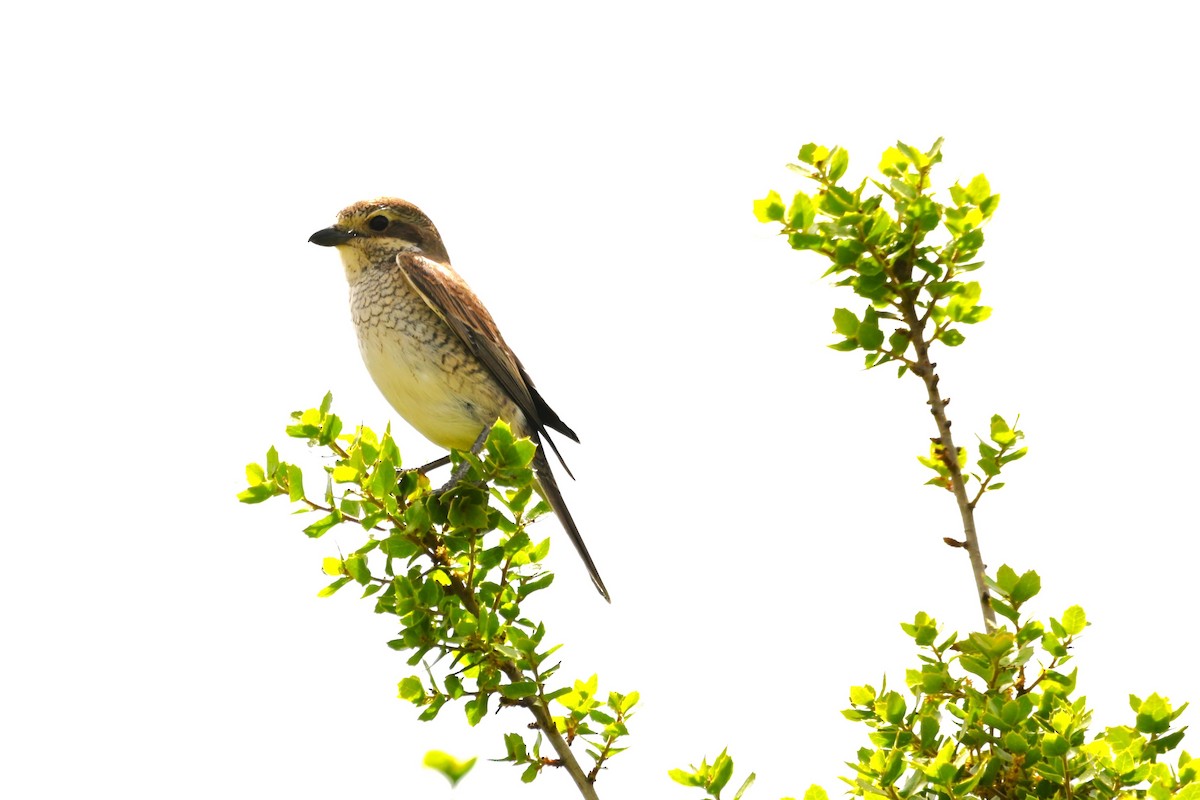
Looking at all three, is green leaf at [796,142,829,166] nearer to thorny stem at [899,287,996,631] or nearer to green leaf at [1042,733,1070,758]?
thorny stem at [899,287,996,631]

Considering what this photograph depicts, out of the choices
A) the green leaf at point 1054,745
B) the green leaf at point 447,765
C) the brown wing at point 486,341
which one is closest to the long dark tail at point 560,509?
the brown wing at point 486,341

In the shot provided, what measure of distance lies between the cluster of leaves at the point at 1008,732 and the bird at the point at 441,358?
178 cm

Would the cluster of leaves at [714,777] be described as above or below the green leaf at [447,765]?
above

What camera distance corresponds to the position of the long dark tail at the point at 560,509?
4.64 metres

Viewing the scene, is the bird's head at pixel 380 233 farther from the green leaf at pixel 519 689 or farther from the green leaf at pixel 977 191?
the green leaf at pixel 977 191

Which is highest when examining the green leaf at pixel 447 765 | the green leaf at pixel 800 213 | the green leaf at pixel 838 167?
the green leaf at pixel 838 167

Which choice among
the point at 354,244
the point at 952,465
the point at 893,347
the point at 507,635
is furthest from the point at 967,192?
the point at 354,244

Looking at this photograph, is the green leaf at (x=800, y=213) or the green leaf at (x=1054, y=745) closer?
the green leaf at (x=1054, y=745)

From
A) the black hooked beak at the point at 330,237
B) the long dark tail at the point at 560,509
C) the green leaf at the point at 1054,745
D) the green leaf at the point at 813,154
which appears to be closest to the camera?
the green leaf at the point at 1054,745

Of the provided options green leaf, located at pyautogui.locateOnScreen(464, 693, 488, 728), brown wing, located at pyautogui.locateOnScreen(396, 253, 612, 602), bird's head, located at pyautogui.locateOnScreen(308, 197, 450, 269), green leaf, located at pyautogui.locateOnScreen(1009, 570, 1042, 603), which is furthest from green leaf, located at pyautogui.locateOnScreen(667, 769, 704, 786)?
bird's head, located at pyautogui.locateOnScreen(308, 197, 450, 269)

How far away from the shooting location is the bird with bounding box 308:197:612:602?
496 centimetres

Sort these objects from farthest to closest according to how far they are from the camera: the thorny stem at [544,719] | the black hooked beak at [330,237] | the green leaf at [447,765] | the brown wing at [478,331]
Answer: the black hooked beak at [330,237] < the brown wing at [478,331] < the thorny stem at [544,719] < the green leaf at [447,765]

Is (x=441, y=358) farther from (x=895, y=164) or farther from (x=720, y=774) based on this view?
(x=720, y=774)

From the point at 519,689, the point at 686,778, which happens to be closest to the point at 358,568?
the point at 519,689
